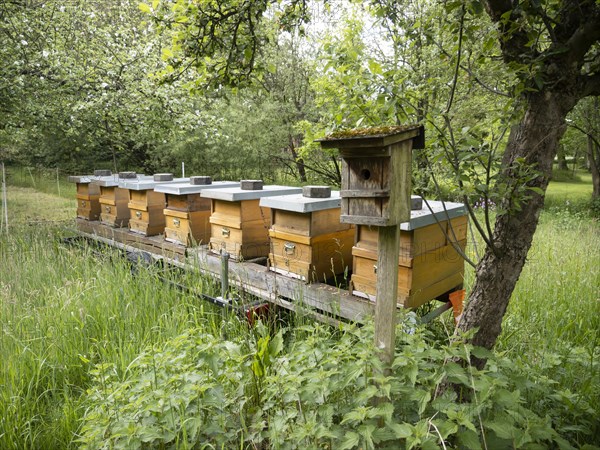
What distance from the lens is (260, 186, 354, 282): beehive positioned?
141 inches

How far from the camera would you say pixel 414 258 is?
313 cm

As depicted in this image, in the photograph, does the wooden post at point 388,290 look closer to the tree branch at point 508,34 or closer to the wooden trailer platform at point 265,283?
the wooden trailer platform at point 265,283

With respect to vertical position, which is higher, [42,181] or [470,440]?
[42,181]

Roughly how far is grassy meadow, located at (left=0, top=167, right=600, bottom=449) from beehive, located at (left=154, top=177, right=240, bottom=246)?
531mm

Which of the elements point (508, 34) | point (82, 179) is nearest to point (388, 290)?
point (508, 34)

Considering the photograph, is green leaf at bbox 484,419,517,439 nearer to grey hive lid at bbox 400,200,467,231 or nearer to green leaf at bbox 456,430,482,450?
green leaf at bbox 456,430,482,450

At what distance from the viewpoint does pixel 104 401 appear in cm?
232

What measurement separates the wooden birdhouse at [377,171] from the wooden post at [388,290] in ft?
0.33

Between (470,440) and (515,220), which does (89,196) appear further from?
(470,440)

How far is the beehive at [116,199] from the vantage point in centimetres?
584

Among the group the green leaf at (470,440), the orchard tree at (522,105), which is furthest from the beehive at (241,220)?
the green leaf at (470,440)

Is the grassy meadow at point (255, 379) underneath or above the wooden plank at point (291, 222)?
underneath

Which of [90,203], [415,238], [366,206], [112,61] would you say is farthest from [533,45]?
[112,61]

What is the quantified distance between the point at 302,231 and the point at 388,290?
65.5 inches
